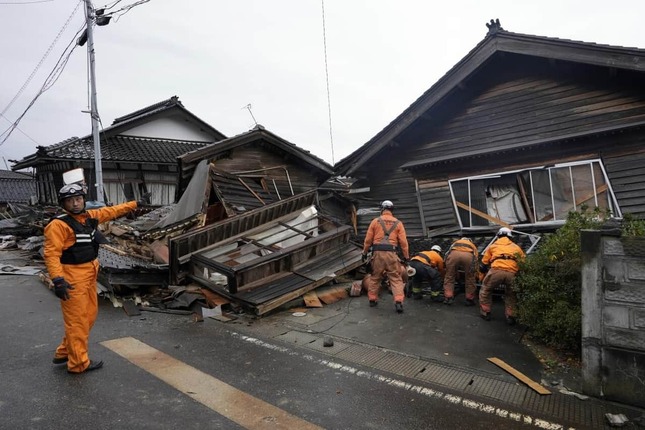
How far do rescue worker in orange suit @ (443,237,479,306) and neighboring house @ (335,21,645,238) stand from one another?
6.93ft

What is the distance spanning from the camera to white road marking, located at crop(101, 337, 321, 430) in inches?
120

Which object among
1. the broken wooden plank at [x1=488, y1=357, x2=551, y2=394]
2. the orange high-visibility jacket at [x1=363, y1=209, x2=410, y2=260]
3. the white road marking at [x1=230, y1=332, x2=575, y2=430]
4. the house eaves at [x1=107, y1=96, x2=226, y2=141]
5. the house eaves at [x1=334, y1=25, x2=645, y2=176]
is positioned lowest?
the broken wooden plank at [x1=488, y1=357, x2=551, y2=394]

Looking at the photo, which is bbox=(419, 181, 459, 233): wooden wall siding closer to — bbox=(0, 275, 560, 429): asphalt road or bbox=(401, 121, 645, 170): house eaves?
bbox=(401, 121, 645, 170): house eaves

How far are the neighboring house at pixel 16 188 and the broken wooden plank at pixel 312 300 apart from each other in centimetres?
3075

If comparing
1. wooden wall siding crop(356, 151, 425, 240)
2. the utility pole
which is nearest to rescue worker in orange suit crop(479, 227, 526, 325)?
wooden wall siding crop(356, 151, 425, 240)

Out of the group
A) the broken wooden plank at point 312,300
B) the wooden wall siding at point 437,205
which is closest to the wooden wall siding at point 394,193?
the wooden wall siding at point 437,205

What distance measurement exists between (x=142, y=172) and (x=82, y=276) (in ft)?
45.8

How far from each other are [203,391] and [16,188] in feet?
119

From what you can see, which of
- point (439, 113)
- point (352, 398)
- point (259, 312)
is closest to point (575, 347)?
point (352, 398)

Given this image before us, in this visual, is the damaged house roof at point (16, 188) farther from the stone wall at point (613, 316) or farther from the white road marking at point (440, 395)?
the stone wall at point (613, 316)

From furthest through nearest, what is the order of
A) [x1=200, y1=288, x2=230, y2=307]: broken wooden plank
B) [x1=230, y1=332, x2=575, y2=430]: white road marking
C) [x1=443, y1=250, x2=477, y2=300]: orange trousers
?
[x1=443, y1=250, x2=477, y2=300]: orange trousers, [x1=200, y1=288, x2=230, y2=307]: broken wooden plank, [x1=230, y1=332, x2=575, y2=430]: white road marking

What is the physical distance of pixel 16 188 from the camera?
30.7 meters

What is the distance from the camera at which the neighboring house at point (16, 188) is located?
29.2m

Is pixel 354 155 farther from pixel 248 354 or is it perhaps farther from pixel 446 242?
pixel 248 354
